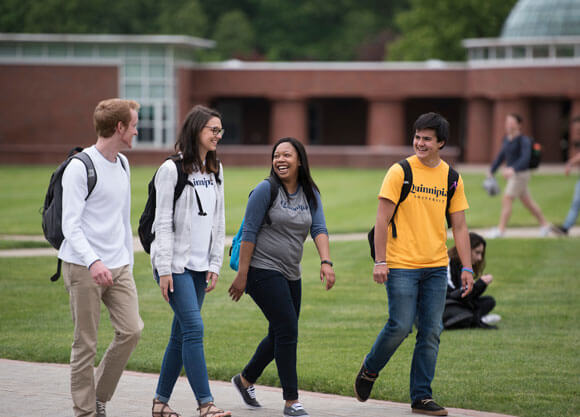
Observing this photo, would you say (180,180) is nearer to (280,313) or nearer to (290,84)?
(280,313)

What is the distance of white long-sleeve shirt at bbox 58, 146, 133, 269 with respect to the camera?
5.41 m

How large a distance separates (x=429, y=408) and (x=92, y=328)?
2218mm

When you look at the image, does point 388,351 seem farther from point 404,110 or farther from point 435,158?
point 404,110

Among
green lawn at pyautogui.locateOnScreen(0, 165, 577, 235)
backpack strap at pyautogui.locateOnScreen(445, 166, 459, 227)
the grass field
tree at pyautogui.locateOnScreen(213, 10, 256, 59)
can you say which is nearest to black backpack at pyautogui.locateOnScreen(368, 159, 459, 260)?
backpack strap at pyautogui.locateOnScreen(445, 166, 459, 227)

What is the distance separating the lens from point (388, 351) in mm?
6215

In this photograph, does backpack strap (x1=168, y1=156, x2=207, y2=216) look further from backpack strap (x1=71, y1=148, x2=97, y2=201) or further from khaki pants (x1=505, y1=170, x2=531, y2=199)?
khaki pants (x1=505, y1=170, x2=531, y2=199)

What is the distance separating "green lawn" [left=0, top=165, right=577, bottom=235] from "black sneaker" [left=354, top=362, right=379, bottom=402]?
35.3 feet

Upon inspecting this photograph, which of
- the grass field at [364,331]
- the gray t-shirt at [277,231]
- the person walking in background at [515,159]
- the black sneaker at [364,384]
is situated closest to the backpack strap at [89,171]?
the gray t-shirt at [277,231]

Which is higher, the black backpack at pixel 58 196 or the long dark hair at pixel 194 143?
the long dark hair at pixel 194 143

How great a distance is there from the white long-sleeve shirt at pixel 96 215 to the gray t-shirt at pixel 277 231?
2.55 feet

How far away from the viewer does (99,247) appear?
18.3ft

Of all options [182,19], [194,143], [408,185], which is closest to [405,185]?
[408,185]

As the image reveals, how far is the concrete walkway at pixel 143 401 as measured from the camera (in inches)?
243

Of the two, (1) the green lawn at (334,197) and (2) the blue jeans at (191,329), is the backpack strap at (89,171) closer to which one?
(2) the blue jeans at (191,329)
